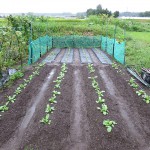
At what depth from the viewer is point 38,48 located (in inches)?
591

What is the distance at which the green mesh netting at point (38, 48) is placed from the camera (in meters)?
13.3

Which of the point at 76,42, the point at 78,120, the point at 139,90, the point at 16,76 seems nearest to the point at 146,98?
the point at 139,90

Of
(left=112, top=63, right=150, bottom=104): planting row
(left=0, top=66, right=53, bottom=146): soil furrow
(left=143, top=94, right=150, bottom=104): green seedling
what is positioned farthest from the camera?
(left=112, top=63, right=150, bottom=104): planting row

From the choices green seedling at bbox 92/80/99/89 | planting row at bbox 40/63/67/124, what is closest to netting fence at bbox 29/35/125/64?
planting row at bbox 40/63/67/124

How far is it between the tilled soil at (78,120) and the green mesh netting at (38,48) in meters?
3.19

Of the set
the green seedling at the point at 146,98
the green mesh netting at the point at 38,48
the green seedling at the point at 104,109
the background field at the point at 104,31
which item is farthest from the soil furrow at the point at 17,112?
the background field at the point at 104,31

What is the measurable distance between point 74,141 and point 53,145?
516 millimetres

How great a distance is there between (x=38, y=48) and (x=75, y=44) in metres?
5.76

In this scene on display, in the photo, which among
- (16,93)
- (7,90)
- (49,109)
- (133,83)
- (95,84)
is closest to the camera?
(49,109)

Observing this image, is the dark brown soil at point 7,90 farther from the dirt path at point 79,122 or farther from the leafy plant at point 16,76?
the dirt path at point 79,122

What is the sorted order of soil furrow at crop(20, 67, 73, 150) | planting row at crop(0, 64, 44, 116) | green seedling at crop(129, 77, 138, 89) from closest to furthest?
soil furrow at crop(20, 67, 73, 150) → planting row at crop(0, 64, 44, 116) → green seedling at crop(129, 77, 138, 89)

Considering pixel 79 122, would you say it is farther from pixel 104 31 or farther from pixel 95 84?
pixel 104 31

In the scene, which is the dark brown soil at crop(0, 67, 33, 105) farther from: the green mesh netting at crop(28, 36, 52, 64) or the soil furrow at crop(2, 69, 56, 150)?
the green mesh netting at crop(28, 36, 52, 64)

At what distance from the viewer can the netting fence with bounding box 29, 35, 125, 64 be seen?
45.4ft
